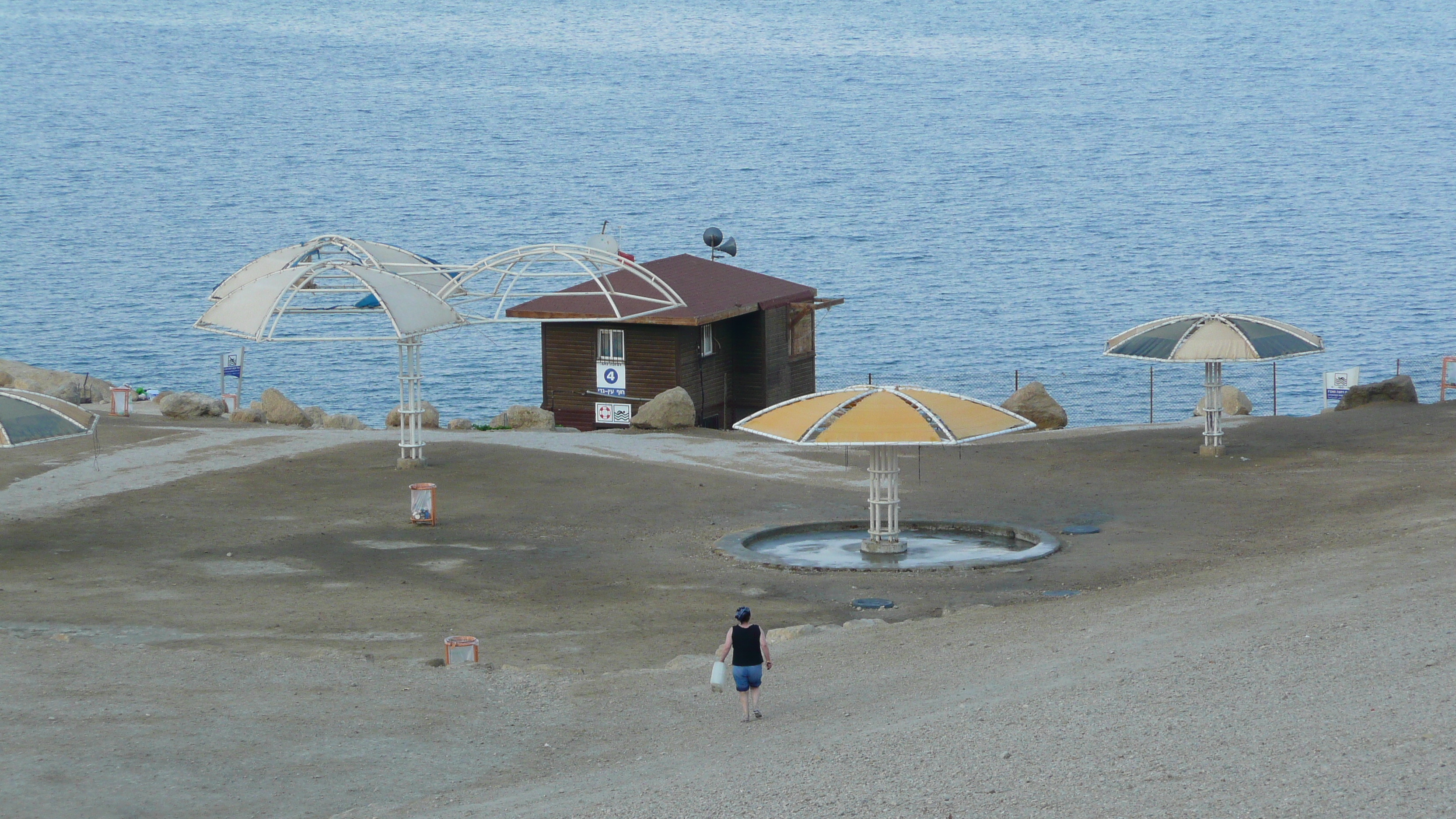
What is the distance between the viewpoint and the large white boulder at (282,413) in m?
41.3

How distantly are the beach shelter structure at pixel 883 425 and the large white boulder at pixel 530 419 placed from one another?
15.0 metres

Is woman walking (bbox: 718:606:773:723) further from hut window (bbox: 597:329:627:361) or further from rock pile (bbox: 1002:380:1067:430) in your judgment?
rock pile (bbox: 1002:380:1067:430)

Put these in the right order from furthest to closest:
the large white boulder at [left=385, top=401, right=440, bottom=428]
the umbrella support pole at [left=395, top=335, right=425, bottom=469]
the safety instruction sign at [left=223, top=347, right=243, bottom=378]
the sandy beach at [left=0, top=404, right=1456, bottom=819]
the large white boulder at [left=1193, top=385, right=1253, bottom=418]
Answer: the safety instruction sign at [left=223, top=347, right=243, bottom=378] < the large white boulder at [left=1193, top=385, right=1253, bottom=418] < the large white boulder at [left=385, top=401, right=440, bottom=428] < the umbrella support pole at [left=395, top=335, right=425, bottom=469] < the sandy beach at [left=0, top=404, right=1456, bottom=819]

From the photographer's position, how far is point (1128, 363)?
73.9 m

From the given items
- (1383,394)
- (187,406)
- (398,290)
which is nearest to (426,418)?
(187,406)

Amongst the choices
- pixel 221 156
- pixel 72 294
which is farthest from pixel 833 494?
pixel 221 156

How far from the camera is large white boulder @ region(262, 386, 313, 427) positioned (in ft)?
136

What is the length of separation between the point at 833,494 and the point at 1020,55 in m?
176

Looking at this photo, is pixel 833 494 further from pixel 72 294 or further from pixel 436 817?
pixel 72 294

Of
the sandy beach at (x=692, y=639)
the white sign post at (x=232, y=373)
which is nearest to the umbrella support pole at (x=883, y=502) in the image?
the sandy beach at (x=692, y=639)

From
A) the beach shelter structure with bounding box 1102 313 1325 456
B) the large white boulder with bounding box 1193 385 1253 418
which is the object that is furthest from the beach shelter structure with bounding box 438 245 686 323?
the large white boulder with bounding box 1193 385 1253 418

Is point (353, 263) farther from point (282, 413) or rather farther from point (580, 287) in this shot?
point (282, 413)

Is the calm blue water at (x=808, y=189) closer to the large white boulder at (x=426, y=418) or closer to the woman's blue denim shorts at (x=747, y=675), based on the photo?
the large white boulder at (x=426, y=418)

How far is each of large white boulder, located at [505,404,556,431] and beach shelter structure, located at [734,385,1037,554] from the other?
15.0 m
